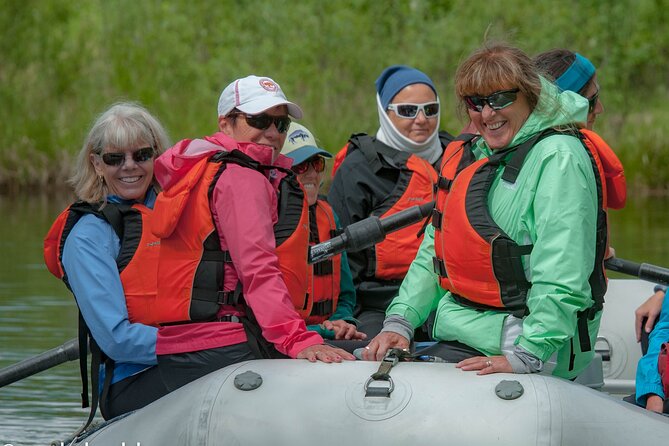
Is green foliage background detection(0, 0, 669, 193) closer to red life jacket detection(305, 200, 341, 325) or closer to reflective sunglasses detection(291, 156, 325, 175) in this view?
reflective sunglasses detection(291, 156, 325, 175)

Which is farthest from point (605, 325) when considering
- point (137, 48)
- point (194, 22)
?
point (194, 22)

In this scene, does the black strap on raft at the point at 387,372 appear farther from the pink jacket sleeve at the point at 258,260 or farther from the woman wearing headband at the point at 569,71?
the woman wearing headband at the point at 569,71

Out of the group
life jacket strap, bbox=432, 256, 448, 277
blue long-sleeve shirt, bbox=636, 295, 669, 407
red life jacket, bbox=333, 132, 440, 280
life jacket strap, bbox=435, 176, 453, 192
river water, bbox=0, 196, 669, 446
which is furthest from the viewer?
river water, bbox=0, 196, 669, 446

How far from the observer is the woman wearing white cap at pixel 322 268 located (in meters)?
3.96

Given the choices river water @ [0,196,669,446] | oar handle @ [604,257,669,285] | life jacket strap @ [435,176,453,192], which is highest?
life jacket strap @ [435,176,453,192]

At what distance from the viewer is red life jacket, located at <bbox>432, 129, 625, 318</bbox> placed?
311cm

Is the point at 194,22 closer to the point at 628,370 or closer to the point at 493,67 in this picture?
the point at 628,370

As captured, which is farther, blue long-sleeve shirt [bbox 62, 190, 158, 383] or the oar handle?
the oar handle

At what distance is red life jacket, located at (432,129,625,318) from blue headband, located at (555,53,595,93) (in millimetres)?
590

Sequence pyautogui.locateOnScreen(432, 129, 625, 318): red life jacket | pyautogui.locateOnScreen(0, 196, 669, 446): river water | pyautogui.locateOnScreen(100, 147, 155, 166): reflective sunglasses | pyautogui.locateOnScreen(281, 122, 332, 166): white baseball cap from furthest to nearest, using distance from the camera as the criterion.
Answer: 1. pyautogui.locateOnScreen(0, 196, 669, 446): river water
2. pyautogui.locateOnScreen(281, 122, 332, 166): white baseball cap
3. pyautogui.locateOnScreen(100, 147, 155, 166): reflective sunglasses
4. pyautogui.locateOnScreen(432, 129, 625, 318): red life jacket

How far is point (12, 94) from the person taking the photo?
54.1 feet

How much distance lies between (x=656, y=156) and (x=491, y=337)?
1186cm

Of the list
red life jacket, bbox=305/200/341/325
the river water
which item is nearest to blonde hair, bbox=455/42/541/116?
red life jacket, bbox=305/200/341/325

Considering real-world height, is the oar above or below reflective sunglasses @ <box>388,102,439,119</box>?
below
